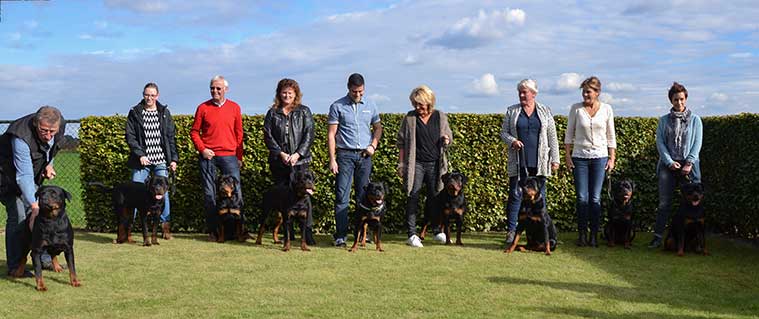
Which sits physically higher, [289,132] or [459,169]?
[289,132]

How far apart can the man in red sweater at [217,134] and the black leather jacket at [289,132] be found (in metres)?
0.51

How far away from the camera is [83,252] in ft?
23.1

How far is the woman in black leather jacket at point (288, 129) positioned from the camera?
23.7 ft

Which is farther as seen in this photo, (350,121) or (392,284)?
(350,121)

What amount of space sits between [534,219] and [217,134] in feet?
11.3

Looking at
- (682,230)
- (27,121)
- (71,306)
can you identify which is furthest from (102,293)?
(682,230)

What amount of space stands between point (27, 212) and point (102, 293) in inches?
41.5

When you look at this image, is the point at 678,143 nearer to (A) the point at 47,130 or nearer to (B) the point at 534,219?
(B) the point at 534,219

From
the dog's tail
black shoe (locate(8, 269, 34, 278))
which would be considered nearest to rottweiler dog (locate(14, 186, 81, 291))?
black shoe (locate(8, 269, 34, 278))

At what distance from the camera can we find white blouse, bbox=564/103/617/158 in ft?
23.3

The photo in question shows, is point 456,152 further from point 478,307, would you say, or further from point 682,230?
point 478,307

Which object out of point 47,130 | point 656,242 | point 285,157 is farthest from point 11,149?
point 656,242

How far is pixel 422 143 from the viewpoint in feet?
23.6

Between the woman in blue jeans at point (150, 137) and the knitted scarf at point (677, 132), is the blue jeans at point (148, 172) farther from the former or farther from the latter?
the knitted scarf at point (677, 132)
